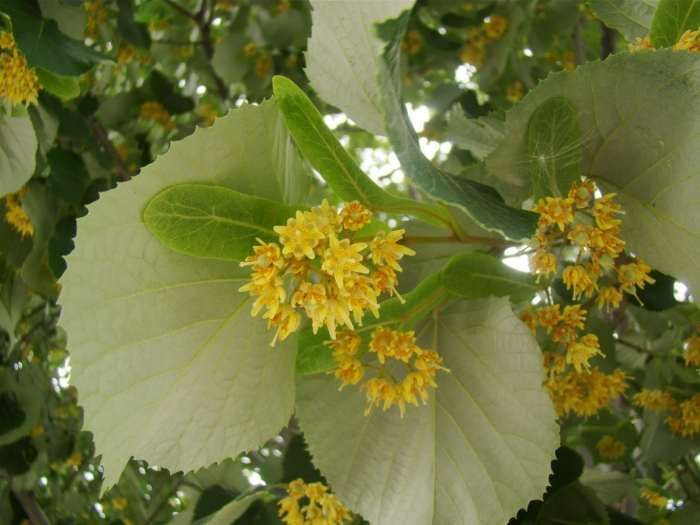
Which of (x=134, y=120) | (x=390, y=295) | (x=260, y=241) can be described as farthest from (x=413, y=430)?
(x=134, y=120)

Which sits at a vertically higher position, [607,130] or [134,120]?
[134,120]

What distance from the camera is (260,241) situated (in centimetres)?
64

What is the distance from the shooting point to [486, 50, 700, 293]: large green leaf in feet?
2.12

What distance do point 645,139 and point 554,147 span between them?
0.25 ft

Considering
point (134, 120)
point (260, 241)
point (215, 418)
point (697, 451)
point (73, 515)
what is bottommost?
point (697, 451)

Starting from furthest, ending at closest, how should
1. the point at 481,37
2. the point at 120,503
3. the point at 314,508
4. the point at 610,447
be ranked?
the point at 120,503, the point at 481,37, the point at 610,447, the point at 314,508

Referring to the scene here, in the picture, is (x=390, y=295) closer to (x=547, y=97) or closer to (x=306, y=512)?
(x=547, y=97)

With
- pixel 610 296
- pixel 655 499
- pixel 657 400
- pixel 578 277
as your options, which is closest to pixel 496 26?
pixel 657 400

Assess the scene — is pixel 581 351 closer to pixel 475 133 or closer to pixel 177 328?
pixel 475 133

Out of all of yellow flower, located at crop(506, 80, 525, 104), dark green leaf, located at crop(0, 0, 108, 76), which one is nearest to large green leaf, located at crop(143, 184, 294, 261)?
dark green leaf, located at crop(0, 0, 108, 76)

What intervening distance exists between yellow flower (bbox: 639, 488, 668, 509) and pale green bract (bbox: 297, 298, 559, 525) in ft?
2.49

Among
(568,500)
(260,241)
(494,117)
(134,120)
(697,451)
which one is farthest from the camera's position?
(134,120)

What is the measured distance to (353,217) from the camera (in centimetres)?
64

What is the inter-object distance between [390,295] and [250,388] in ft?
0.51
